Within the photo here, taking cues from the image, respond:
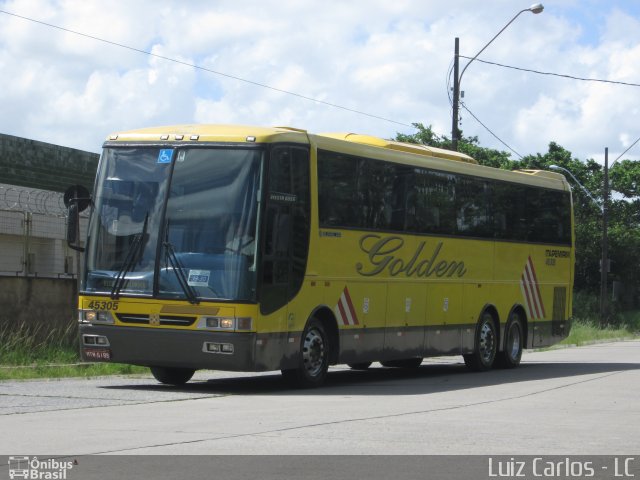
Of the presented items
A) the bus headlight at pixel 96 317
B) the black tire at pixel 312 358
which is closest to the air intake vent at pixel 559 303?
the black tire at pixel 312 358

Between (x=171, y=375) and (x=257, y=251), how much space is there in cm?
307

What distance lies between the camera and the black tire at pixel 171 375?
1821cm

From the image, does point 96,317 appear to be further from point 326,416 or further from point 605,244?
point 605,244

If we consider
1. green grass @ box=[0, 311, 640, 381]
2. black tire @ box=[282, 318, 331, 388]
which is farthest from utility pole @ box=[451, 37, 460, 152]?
black tire @ box=[282, 318, 331, 388]

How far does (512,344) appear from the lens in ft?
80.7

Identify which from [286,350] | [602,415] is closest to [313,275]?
→ [286,350]

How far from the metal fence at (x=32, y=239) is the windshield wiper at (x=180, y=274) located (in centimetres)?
491

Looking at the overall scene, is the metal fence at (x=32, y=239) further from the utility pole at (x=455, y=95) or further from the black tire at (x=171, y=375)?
the utility pole at (x=455, y=95)

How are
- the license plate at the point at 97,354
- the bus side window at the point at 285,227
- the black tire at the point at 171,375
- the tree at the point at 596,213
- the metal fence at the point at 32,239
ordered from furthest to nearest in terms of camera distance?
the tree at the point at 596,213 → the metal fence at the point at 32,239 → the black tire at the point at 171,375 → the license plate at the point at 97,354 → the bus side window at the point at 285,227

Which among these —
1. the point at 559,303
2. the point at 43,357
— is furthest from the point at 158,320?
the point at 559,303

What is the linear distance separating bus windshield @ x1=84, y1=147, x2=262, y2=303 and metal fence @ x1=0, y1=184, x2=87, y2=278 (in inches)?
162

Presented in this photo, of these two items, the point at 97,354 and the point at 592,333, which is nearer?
the point at 97,354

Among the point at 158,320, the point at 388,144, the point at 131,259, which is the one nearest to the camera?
the point at 158,320
